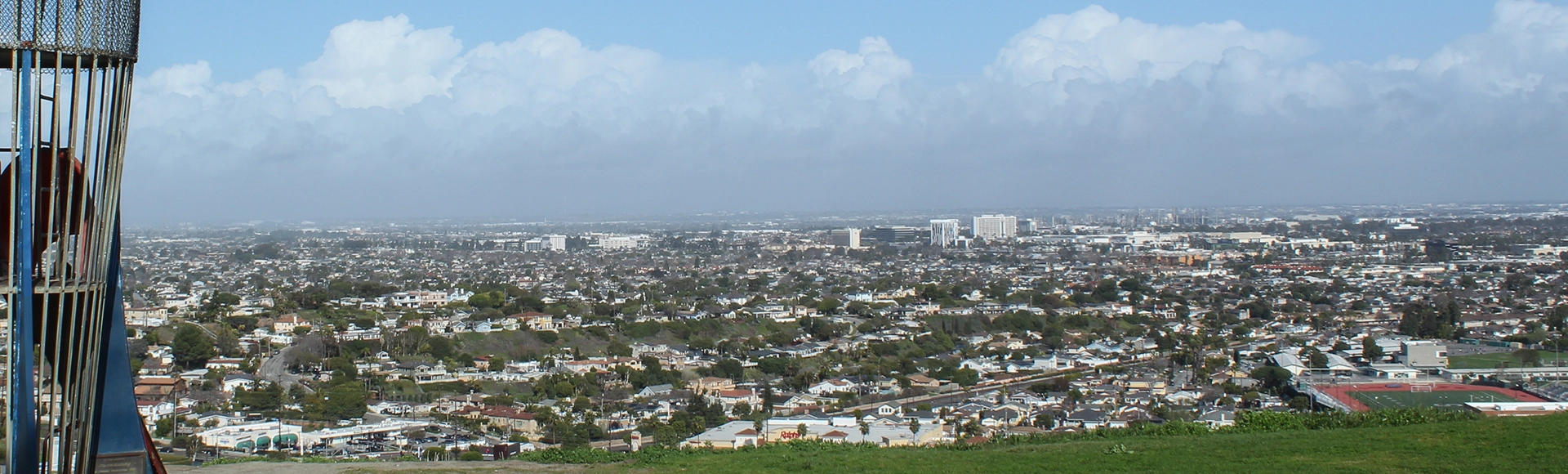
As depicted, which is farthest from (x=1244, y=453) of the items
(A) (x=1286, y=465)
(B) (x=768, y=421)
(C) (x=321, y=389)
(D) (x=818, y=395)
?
(C) (x=321, y=389)

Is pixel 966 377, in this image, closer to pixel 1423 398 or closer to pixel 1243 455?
pixel 1423 398

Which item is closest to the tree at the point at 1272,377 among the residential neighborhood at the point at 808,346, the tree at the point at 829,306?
the residential neighborhood at the point at 808,346

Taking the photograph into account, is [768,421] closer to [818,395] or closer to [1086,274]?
[818,395]

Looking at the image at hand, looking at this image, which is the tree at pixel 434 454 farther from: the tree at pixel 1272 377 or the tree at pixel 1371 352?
the tree at pixel 1371 352

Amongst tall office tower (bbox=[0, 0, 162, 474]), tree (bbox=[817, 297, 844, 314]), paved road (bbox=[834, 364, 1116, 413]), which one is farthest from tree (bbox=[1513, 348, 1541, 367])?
tall office tower (bbox=[0, 0, 162, 474])

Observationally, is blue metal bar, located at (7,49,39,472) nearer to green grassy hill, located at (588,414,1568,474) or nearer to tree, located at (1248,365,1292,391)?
green grassy hill, located at (588,414,1568,474)
